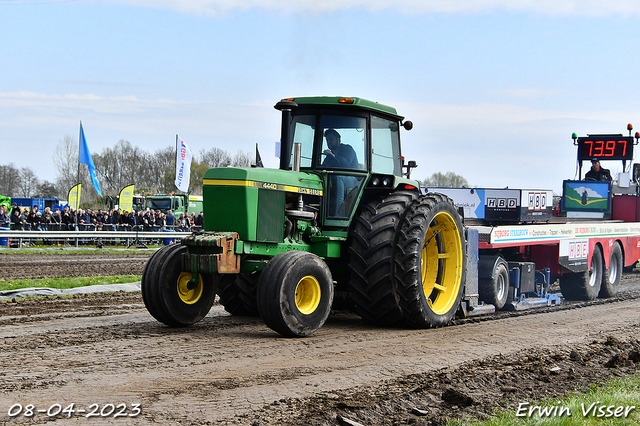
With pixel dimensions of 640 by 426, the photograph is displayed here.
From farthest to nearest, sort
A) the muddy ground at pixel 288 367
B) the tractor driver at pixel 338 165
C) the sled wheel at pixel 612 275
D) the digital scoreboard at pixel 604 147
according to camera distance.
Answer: the digital scoreboard at pixel 604 147, the sled wheel at pixel 612 275, the tractor driver at pixel 338 165, the muddy ground at pixel 288 367

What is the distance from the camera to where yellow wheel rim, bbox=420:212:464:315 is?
9906 millimetres

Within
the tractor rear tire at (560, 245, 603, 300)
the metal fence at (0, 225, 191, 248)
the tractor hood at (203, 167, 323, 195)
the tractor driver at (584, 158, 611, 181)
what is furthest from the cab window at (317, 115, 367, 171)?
the metal fence at (0, 225, 191, 248)

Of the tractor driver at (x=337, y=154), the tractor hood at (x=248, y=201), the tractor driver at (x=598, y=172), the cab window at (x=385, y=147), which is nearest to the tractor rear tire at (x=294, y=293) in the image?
the tractor hood at (x=248, y=201)

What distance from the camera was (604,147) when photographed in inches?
715

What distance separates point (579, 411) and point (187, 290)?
4896 millimetres

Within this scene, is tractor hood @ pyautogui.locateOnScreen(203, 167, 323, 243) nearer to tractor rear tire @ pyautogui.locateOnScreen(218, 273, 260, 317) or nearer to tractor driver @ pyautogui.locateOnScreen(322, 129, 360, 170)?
tractor driver @ pyautogui.locateOnScreen(322, 129, 360, 170)

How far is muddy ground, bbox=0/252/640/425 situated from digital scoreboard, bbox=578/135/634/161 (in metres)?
8.92

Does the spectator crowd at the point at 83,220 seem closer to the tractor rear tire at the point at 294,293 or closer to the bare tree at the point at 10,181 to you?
the tractor rear tire at the point at 294,293

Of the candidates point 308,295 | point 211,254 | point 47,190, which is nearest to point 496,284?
point 308,295

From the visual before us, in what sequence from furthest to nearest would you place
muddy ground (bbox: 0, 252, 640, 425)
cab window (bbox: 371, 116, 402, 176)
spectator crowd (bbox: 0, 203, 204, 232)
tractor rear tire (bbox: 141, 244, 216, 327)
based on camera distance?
spectator crowd (bbox: 0, 203, 204, 232)
cab window (bbox: 371, 116, 402, 176)
tractor rear tire (bbox: 141, 244, 216, 327)
muddy ground (bbox: 0, 252, 640, 425)

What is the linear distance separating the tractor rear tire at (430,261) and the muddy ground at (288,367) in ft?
1.00

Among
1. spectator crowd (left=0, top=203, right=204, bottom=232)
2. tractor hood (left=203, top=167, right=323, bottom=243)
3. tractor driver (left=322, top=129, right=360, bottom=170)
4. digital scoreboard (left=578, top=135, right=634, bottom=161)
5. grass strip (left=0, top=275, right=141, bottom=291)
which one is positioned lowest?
grass strip (left=0, top=275, right=141, bottom=291)

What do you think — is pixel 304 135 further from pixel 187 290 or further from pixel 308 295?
pixel 187 290

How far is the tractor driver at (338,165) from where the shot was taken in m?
8.92
